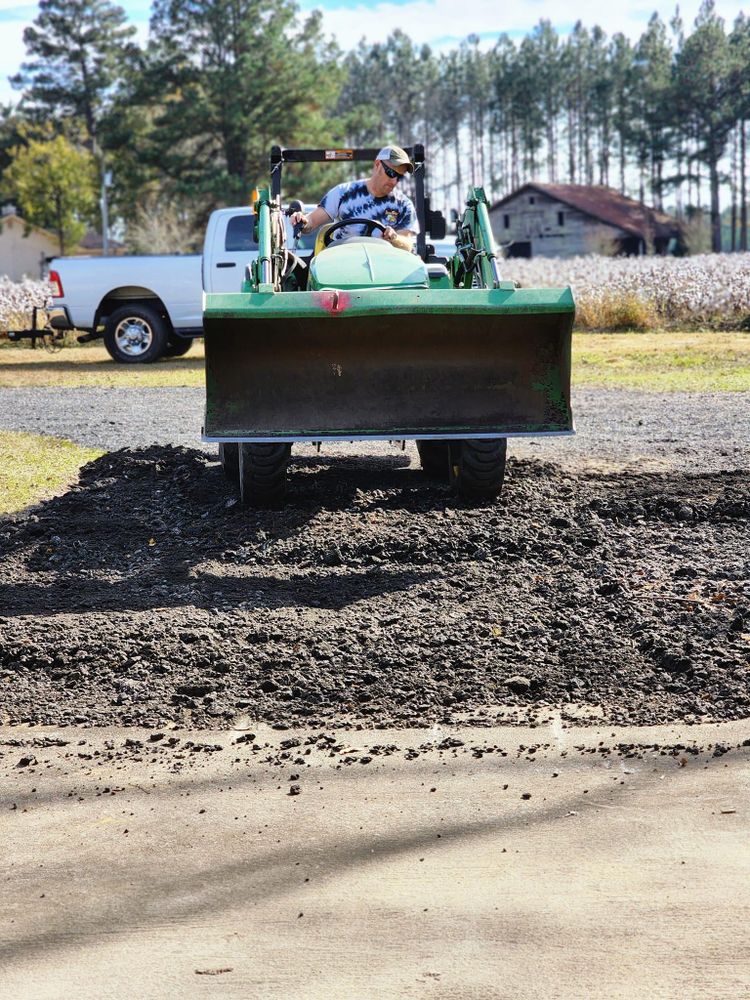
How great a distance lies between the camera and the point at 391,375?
6223 millimetres

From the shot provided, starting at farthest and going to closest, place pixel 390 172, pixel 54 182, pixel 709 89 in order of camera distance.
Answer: pixel 709 89
pixel 54 182
pixel 390 172

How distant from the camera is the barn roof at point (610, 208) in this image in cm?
6888

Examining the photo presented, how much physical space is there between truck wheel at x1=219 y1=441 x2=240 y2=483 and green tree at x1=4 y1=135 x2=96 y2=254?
56833 mm

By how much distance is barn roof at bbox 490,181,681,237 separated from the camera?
6888 centimetres

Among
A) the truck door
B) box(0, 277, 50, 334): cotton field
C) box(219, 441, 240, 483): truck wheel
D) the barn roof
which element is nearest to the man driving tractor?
box(219, 441, 240, 483): truck wheel

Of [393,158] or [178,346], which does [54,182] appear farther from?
[393,158]

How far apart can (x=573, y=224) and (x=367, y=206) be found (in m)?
65.0

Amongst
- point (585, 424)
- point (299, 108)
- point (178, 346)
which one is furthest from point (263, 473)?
point (299, 108)

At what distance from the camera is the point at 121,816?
11.0 ft

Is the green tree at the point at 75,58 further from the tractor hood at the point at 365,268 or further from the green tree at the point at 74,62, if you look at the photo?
the tractor hood at the point at 365,268

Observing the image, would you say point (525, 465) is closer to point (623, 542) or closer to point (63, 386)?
point (623, 542)

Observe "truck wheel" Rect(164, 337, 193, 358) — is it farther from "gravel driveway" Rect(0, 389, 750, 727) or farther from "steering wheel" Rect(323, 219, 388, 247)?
"steering wheel" Rect(323, 219, 388, 247)

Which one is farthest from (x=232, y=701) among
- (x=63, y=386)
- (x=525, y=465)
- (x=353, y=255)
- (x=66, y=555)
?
(x=63, y=386)

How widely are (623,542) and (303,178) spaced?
122 feet
